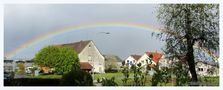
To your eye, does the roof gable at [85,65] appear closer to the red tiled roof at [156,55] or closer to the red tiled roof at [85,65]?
the red tiled roof at [85,65]

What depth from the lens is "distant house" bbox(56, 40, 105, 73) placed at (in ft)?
42.6

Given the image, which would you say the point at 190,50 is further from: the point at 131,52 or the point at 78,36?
the point at 78,36

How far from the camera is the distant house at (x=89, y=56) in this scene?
12992 millimetres

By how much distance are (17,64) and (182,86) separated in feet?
11.0

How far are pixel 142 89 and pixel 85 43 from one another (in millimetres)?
1488

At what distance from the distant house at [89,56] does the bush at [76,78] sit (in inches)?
10.1

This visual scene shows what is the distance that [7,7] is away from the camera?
12953 mm

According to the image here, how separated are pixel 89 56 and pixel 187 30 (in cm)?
210

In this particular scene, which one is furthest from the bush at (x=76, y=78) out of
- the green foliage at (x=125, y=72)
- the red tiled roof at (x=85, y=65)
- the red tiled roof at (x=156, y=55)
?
the red tiled roof at (x=156, y=55)

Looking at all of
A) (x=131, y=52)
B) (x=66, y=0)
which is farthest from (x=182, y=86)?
(x=66, y=0)

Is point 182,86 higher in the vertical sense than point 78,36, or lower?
lower

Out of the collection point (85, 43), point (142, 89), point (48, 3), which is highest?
point (48, 3)

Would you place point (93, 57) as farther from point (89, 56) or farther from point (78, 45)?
point (78, 45)

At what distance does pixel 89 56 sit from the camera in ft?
43.1
